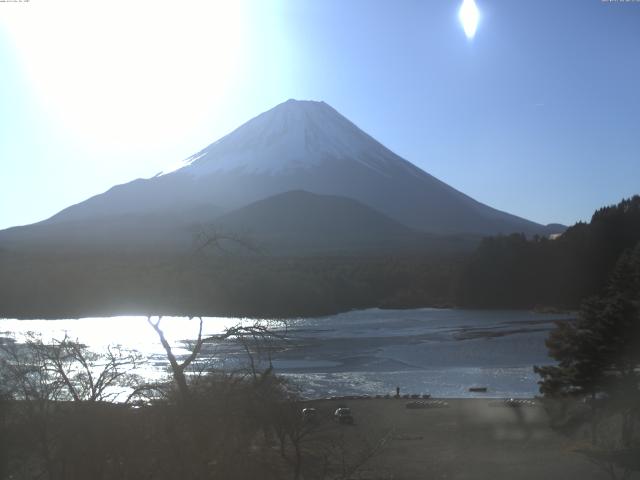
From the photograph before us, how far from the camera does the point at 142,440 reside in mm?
4809

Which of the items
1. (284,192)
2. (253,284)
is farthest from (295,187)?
(253,284)

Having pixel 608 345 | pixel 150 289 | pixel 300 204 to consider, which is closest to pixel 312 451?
pixel 608 345

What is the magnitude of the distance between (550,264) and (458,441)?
4223cm

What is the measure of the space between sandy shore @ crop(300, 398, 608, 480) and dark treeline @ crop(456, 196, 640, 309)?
34.0 metres

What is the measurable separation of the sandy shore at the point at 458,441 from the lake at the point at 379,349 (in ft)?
6.77

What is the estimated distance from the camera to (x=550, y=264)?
54812 millimetres

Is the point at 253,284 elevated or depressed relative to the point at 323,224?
depressed

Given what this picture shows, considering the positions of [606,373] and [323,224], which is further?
[323,224]

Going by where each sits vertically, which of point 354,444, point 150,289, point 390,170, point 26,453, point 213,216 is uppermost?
point 390,170

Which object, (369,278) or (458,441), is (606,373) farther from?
(369,278)

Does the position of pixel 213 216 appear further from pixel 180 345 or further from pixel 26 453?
pixel 26 453

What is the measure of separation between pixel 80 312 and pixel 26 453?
3282 centimetres

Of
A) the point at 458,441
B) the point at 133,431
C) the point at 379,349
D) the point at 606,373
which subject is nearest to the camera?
the point at 133,431

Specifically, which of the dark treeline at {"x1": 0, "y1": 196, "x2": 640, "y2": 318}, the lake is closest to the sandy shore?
the lake
